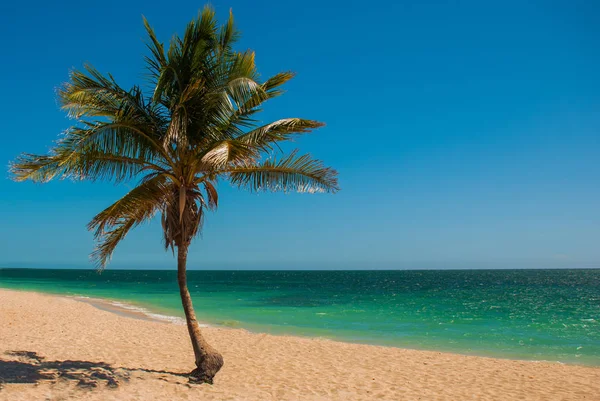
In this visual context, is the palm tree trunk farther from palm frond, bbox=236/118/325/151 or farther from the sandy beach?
palm frond, bbox=236/118/325/151

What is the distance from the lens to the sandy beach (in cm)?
656

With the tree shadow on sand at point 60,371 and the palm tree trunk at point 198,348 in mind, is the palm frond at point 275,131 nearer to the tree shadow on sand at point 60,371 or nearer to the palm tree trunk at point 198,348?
the palm tree trunk at point 198,348

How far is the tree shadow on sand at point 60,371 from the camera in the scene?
650 centimetres

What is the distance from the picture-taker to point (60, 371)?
281 inches

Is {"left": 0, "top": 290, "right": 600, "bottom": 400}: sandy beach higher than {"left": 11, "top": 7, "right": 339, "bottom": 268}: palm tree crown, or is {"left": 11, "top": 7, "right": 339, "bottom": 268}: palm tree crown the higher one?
{"left": 11, "top": 7, "right": 339, "bottom": 268}: palm tree crown

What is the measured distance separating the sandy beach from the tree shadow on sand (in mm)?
15

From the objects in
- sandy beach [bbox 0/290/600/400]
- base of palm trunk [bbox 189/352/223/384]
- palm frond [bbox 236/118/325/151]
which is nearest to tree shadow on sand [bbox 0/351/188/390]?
sandy beach [bbox 0/290/600/400]

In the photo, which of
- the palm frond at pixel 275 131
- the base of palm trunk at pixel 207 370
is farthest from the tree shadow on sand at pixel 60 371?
the palm frond at pixel 275 131

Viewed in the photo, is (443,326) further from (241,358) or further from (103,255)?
(103,255)

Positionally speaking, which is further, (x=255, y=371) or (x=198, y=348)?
(x=255, y=371)

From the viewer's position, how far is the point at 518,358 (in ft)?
40.1

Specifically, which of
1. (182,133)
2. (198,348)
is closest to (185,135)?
(182,133)

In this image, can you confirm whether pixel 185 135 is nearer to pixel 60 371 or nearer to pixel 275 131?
pixel 275 131

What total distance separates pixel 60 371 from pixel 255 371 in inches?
145
